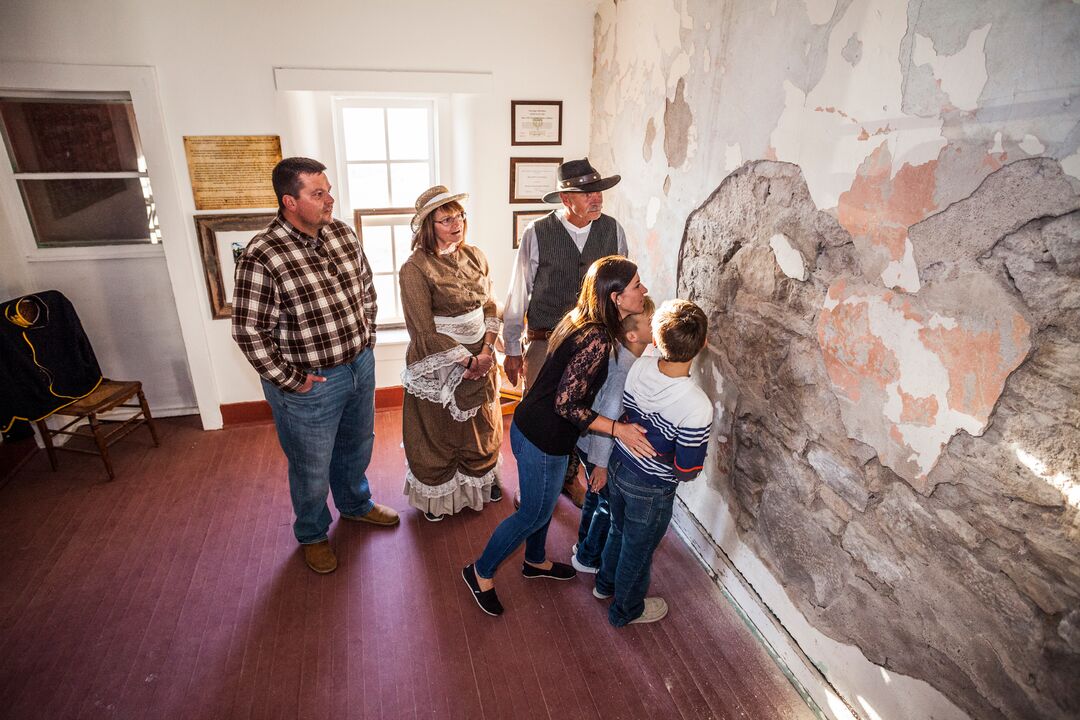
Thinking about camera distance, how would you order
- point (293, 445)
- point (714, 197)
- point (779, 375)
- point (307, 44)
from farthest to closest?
1. point (307, 44)
2. point (293, 445)
3. point (714, 197)
4. point (779, 375)

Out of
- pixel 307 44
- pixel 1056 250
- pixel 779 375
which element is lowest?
pixel 779 375

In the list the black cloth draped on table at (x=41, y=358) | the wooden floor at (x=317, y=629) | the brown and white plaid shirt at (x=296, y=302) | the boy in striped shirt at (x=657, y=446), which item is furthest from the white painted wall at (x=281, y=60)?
the boy in striped shirt at (x=657, y=446)

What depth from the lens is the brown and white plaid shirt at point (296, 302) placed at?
2.29 meters

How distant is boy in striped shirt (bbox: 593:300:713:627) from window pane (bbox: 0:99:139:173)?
11.7ft

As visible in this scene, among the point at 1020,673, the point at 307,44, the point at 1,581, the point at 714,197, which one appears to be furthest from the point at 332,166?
the point at 1020,673

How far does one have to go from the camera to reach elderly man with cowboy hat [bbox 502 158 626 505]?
112 inches

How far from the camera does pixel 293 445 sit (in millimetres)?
2621

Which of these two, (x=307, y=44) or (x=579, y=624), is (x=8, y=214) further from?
(x=579, y=624)

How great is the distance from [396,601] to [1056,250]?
2676 mm

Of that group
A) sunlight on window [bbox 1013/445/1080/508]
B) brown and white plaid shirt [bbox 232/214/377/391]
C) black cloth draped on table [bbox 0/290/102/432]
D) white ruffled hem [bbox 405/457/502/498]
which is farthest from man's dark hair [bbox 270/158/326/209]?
sunlight on window [bbox 1013/445/1080/508]

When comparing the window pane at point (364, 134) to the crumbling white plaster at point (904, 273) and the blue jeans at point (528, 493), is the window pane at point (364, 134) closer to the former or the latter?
the blue jeans at point (528, 493)

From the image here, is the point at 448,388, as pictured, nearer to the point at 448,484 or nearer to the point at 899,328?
the point at 448,484

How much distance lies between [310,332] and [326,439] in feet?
1.75

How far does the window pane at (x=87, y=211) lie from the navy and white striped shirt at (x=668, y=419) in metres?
3.54
